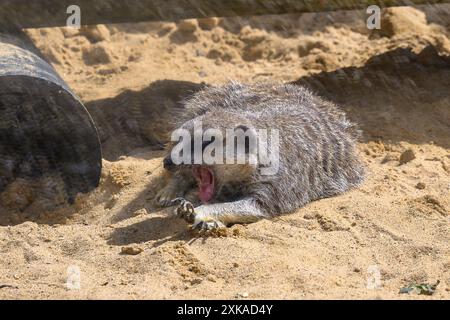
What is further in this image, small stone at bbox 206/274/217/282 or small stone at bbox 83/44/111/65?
small stone at bbox 83/44/111/65

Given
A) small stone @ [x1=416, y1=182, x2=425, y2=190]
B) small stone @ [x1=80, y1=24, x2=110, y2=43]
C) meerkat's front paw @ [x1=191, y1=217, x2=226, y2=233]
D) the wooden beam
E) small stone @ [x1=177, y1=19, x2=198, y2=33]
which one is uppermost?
the wooden beam

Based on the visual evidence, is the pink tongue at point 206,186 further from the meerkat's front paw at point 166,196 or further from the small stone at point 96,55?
the small stone at point 96,55

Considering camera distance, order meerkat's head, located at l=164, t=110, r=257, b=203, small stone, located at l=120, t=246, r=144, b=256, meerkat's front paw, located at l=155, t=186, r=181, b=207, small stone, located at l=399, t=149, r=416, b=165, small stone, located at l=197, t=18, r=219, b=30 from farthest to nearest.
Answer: small stone, located at l=197, t=18, r=219, b=30 → small stone, located at l=399, t=149, r=416, b=165 → meerkat's front paw, located at l=155, t=186, r=181, b=207 → meerkat's head, located at l=164, t=110, r=257, b=203 → small stone, located at l=120, t=246, r=144, b=256

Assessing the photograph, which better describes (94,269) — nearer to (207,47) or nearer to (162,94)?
(162,94)

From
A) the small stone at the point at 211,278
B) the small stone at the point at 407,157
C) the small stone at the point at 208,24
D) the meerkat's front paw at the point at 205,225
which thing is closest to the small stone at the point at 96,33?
the small stone at the point at 208,24

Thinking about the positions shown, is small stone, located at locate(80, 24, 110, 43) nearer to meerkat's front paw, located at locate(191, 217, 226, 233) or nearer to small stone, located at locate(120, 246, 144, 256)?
meerkat's front paw, located at locate(191, 217, 226, 233)

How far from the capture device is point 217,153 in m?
5.09

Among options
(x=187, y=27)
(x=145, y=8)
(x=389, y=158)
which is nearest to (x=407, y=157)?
(x=389, y=158)

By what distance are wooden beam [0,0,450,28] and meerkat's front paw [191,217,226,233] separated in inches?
89.3

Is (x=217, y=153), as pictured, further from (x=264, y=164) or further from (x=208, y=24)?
(x=208, y=24)

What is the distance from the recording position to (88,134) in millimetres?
5648

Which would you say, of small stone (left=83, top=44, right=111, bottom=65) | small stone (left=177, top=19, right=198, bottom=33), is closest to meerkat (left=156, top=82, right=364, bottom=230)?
small stone (left=83, top=44, right=111, bottom=65)

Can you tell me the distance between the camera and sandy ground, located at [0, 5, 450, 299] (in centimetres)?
424
